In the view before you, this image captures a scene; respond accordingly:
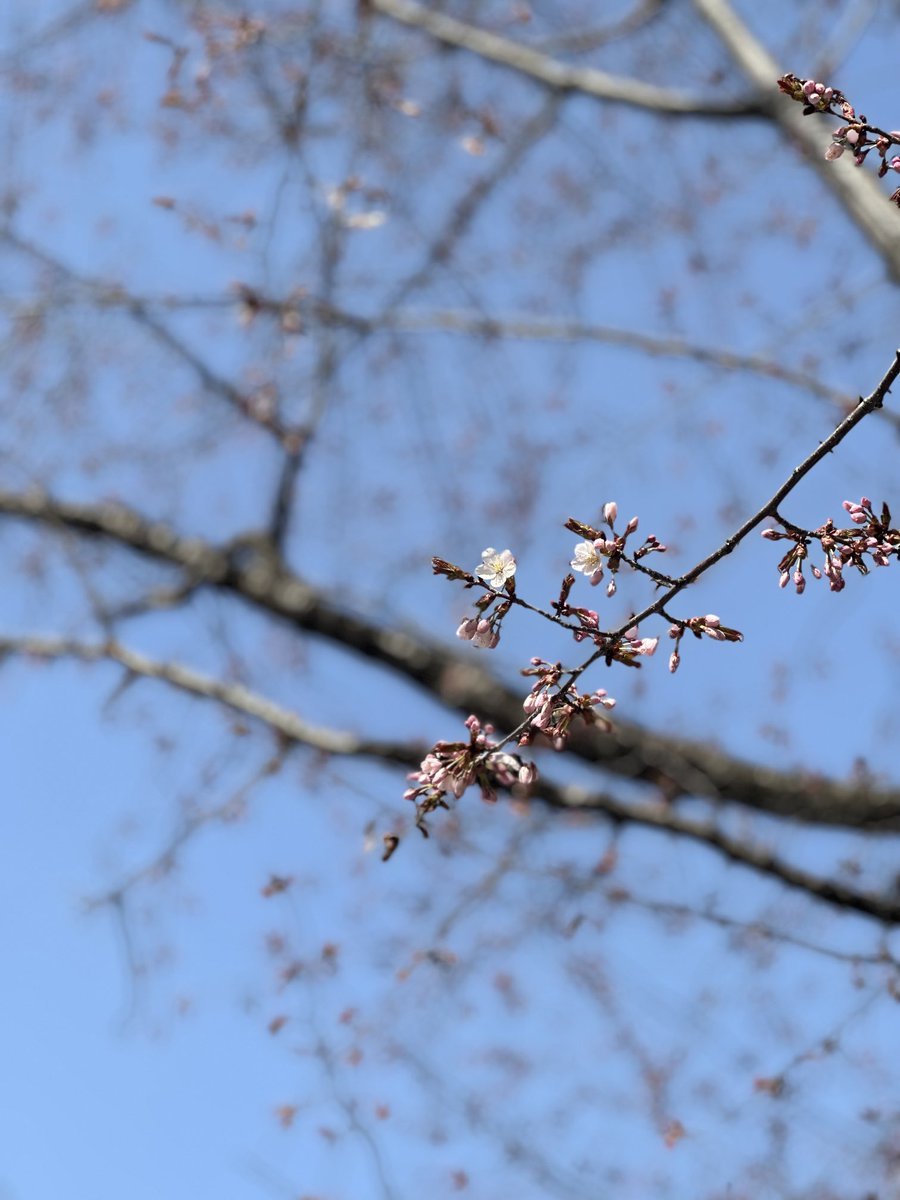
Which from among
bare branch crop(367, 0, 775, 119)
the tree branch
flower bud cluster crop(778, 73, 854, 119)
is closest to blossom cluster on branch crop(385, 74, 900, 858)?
flower bud cluster crop(778, 73, 854, 119)

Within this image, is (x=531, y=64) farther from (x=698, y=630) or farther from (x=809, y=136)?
(x=698, y=630)

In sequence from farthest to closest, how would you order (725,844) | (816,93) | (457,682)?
(457,682), (725,844), (816,93)

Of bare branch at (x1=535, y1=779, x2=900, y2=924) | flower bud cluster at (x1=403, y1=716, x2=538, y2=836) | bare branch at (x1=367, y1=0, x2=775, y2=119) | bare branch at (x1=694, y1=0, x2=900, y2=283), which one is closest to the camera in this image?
flower bud cluster at (x1=403, y1=716, x2=538, y2=836)

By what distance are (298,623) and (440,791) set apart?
4408 mm

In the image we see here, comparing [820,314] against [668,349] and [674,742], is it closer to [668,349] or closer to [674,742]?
[668,349]

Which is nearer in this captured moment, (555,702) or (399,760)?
(555,702)

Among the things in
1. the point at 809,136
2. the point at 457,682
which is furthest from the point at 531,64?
the point at 457,682

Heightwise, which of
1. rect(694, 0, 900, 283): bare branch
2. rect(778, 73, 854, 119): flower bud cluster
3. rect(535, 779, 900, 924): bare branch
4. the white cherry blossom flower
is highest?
rect(694, 0, 900, 283): bare branch

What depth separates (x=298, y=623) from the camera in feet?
20.0

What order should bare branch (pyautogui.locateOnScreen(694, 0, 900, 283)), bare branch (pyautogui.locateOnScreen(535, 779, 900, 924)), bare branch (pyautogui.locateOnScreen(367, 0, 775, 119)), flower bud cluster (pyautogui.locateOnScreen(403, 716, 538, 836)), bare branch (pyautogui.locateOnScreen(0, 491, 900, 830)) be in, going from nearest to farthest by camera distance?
flower bud cluster (pyautogui.locateOnScreen(403, 716, 538, 836)), bare branch (pyautogui.locateOnScreen(535, 779, 900, 924)), bare branch (pyautogui.locateOnScreen(694, 0, 900, 283)), bare branch (pyautogui.locateOnScreen(0, 491, 900, 830)), bare branch (pyautogui.locateOnScreen(367, 0, 775, 119))

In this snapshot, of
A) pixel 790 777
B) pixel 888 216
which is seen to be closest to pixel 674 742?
pixel 790 777

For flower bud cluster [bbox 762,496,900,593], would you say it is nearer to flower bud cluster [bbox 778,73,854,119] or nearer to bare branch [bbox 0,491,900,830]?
flower bud cluster [bbox 778,73,854,119]

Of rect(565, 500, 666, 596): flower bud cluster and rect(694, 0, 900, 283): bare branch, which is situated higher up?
rect(694, 0, 900, 283): bare branch

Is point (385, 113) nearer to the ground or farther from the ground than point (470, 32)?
nearer to the ground
